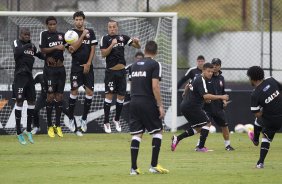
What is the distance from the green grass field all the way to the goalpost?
176 cm

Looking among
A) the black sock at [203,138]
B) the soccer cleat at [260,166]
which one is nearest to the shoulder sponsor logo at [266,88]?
the soccer cleat at [260,166]

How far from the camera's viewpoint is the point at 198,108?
19766mm

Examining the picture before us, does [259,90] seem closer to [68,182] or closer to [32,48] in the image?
[68,182]

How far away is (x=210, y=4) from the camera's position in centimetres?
4344

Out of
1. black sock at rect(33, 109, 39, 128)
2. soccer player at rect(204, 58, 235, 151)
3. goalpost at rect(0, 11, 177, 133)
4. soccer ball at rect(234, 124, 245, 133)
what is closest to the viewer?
soccer player at rect(204, 58, 235, 151)

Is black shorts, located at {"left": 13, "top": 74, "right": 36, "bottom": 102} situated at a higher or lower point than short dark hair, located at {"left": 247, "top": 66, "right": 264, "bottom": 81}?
lower

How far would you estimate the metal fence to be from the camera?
120 ft

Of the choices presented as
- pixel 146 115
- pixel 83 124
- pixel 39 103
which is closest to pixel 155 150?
pixel 146 115

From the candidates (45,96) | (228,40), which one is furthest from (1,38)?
(228,40)

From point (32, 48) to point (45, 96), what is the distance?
2.36 m

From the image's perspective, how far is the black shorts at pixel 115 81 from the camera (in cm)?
2253

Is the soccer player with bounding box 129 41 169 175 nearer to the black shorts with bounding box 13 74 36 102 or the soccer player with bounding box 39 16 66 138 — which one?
the black shorts with bounding box 13 74 36 102

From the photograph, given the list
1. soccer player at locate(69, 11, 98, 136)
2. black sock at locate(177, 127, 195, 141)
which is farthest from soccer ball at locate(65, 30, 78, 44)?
black sock at locate(177, 127, 195, 141)

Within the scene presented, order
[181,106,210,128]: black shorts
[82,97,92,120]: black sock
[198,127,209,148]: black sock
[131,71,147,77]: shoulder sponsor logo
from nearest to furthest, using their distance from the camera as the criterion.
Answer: [131,71,147,77]: shoulder sponsor logo, [198,127,209,148]: black sock, [181,106,210,128]: black shorts, [82,97,92,120]: black sock
